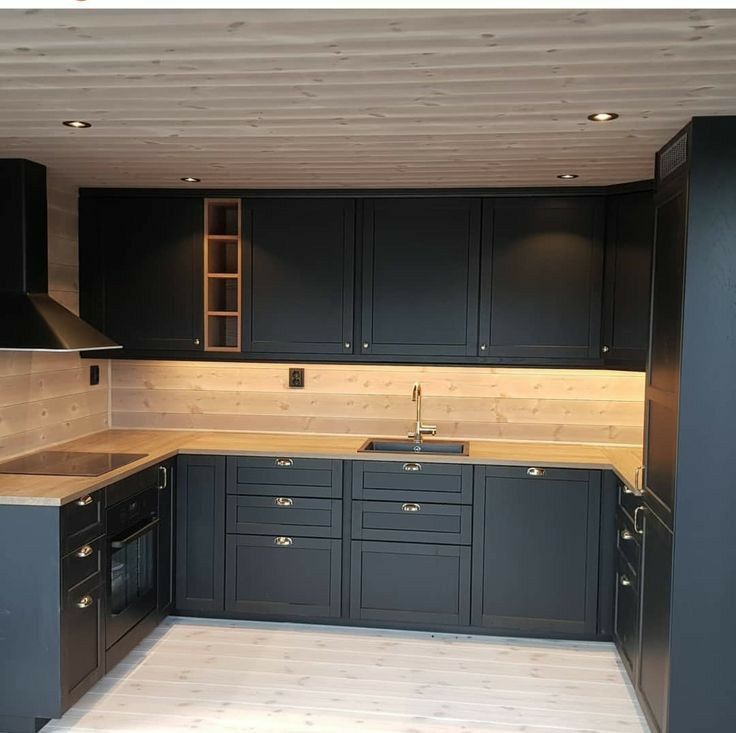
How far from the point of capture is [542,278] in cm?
381

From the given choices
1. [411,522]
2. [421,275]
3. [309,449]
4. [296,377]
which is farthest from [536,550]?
[296,377]

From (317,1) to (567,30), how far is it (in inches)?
22.6

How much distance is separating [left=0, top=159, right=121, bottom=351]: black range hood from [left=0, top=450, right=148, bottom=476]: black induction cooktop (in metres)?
0.51

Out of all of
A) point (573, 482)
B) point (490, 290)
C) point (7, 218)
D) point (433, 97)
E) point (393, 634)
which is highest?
point (433, 97)

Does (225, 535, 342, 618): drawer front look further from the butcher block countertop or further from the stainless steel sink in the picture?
the stainless steel sink

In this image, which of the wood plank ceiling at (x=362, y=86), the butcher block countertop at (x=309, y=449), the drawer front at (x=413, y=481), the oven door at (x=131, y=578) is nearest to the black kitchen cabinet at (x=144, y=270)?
the butcher block countertop at (x=309, y=449)

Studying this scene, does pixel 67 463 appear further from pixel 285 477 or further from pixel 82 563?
→ pixel 285 477

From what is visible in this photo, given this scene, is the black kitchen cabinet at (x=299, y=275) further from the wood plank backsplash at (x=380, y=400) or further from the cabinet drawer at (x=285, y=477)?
the cabinet drawer at (x=285, y=477)

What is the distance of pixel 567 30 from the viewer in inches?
68.3

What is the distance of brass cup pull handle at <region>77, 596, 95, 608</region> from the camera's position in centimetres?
287

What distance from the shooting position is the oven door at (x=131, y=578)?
124 inches

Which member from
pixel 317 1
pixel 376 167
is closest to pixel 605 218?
pixel 376 167

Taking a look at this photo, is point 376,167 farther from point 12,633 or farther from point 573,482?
point 12,633

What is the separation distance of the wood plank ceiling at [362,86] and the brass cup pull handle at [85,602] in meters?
1.75
